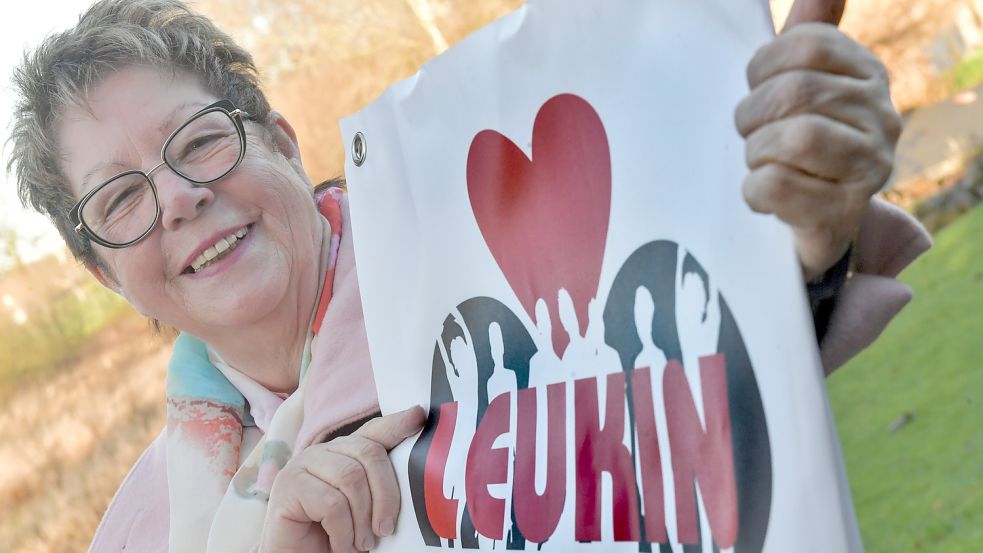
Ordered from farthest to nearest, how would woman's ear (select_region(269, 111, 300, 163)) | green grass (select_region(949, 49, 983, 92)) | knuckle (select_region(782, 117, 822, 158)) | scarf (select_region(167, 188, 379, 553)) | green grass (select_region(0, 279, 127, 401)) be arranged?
green grass (select_region(949, 49, 983, 92)), green grass (select_region(0, 279, 127, 401)), woman's ear (select_region(269, 111, 300, 163)), scarf (select_region(167, 188, 379, 553)), knuckle (select_region(782, 117, 822, 158))

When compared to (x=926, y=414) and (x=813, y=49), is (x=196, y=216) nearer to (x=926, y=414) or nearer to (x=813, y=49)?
(x=813, y=49)

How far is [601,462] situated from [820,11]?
36 cm

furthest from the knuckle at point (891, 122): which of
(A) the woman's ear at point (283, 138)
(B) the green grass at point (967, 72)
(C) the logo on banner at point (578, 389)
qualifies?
(B) the green grass at point (967, 72)

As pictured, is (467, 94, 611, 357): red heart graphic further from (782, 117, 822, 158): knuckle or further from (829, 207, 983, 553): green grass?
(829, 207, 983, 553): green grass

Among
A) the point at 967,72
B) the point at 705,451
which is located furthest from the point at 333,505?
the point at 967,72

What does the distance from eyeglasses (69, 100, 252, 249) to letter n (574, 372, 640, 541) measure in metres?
0.68

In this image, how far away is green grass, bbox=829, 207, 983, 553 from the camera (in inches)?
90.4

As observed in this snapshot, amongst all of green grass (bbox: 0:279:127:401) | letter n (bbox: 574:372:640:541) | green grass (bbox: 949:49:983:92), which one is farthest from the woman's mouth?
green grass (bbox: 949:49:983:92)

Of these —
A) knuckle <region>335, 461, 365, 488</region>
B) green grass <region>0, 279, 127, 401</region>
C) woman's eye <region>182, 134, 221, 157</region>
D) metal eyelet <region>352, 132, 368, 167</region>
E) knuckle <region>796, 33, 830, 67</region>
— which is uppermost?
woman's eye <region>182, 134, 221, 157</region>

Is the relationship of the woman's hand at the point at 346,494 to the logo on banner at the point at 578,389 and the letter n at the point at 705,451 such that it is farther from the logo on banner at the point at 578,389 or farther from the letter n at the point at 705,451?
the letter n at the point at 705,451

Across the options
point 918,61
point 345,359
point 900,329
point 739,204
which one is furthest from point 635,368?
point 918,61

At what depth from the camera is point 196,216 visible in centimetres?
114

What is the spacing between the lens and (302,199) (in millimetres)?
1222

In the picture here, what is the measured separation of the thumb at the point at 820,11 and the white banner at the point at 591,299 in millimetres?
29
